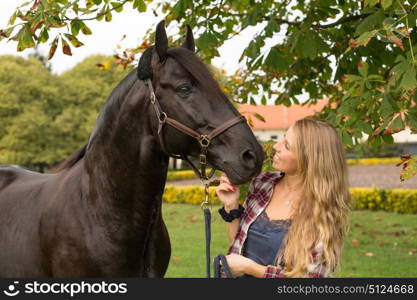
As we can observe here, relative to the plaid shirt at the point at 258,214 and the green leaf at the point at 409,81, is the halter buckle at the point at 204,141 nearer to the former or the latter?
the plaid shirt at the point at 258,214

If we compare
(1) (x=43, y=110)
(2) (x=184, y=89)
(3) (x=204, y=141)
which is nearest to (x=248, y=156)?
(3) (x=204, y=141)

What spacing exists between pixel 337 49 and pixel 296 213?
157 inches

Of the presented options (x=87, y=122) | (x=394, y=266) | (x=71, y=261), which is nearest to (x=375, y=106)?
(x=71, y=261)

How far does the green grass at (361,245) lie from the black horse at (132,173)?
149 inches

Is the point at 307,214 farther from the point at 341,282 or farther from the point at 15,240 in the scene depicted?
the point at 15,240

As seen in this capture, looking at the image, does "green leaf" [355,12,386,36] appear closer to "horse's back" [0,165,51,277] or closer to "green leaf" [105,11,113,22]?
"green leaf" [105,11,113,22]

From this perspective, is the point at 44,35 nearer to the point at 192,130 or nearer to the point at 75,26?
the point at 75,26

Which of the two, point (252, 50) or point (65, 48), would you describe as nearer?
point (65, 48)

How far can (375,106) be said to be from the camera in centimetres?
381

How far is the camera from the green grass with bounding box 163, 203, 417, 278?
7.72m

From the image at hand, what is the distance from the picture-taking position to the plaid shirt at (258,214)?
238 centimetres

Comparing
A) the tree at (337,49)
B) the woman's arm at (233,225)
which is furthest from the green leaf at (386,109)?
the woman's arm at (233,225)

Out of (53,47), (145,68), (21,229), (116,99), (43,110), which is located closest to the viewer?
(145,68)

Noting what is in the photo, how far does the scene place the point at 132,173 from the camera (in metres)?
2.62
